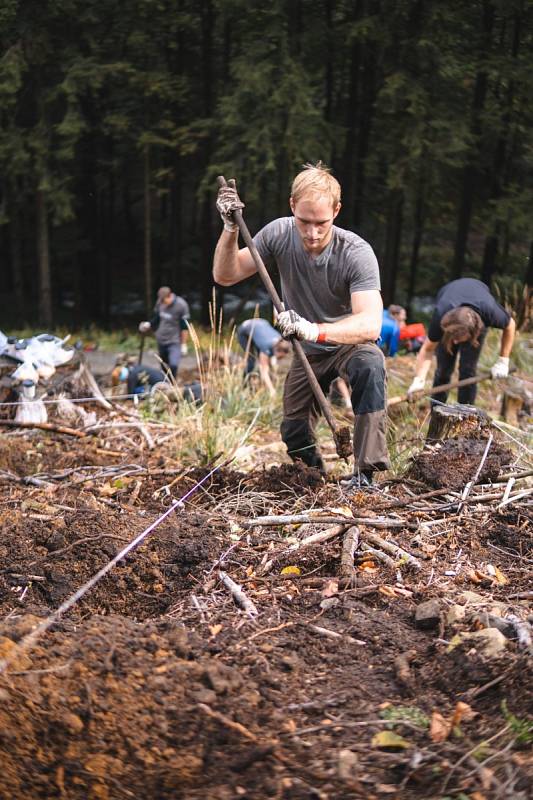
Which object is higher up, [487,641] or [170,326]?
[487,641]

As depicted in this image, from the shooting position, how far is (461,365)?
7.10 m

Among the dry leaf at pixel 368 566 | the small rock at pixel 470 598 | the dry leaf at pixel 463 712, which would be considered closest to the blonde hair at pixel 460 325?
the dry leaf at pixel 368 566

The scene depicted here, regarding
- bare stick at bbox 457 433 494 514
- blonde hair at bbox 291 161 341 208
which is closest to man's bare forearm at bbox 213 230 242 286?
blonde hair at bbox 291 161 341 208

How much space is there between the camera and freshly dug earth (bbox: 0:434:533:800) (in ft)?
7.07

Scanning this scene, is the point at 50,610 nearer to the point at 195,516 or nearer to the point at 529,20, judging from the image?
the point at 195,516

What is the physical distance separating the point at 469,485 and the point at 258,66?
41.7 feet

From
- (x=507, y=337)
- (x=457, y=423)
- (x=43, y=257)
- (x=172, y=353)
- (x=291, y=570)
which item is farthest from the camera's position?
(x=43, y=257)

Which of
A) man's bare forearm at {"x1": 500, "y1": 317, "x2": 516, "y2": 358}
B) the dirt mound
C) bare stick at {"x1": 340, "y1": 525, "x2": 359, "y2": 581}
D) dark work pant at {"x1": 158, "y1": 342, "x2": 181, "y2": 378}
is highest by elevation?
bare stick at {"x1": 340, "y1": 525, "x2": 359, "y2": 581}

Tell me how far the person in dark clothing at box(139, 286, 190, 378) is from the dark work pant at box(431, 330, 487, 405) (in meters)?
4.52

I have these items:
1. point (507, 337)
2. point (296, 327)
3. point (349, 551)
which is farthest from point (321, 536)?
point (507, 337)

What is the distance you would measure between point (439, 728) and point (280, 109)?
1409 centimetres

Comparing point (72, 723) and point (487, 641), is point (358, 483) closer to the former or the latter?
point (487, 641)

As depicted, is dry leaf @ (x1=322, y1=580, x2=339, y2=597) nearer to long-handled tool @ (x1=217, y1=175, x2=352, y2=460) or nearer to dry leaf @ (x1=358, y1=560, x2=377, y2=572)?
dry leaf @ (x1=358, y1=560, x2=377, y2=572)

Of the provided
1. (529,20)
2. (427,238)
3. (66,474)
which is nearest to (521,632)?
(66,474)
